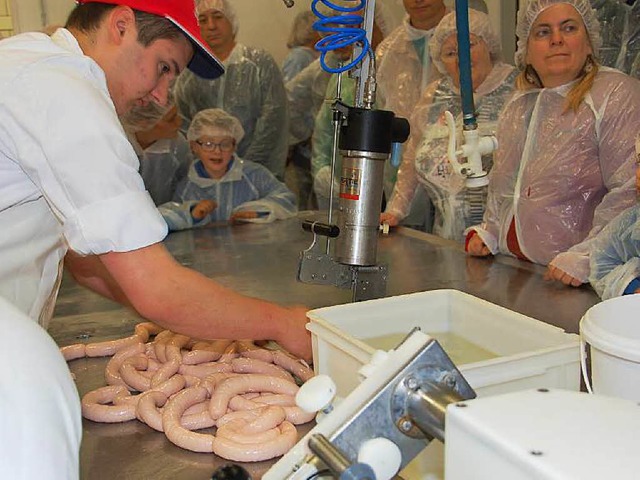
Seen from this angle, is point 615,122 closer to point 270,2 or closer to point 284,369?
point 284,369

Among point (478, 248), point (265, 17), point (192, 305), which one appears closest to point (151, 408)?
point (192, 305)

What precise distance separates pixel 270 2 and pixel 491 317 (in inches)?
171

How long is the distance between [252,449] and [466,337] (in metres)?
0.39

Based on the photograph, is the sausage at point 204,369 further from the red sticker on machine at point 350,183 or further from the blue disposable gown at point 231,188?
the blue disposable gown at point 231,188

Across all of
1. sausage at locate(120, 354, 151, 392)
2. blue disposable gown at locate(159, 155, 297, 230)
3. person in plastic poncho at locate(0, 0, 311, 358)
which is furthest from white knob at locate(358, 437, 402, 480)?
blue disposable gown at locate(159, 155, 297, 230)

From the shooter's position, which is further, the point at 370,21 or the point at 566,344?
the point at 370,21

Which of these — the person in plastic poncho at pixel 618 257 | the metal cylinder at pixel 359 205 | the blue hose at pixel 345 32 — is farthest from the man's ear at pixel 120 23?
the person in plastic poncho at pixel 618 257

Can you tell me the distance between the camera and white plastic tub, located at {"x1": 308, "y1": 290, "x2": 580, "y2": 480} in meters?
0.90

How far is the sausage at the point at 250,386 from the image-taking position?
1193 mm

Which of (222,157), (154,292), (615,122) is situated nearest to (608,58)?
(615,122)

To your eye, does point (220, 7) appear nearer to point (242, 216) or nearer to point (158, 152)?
point (158, 152)

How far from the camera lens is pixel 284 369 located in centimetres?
136

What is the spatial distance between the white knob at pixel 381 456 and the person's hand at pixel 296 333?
23.9 inches

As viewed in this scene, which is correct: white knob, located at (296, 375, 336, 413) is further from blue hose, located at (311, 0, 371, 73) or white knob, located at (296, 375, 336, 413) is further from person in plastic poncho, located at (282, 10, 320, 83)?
person in plastic poncho, located at (282, 10, 320, 83)
